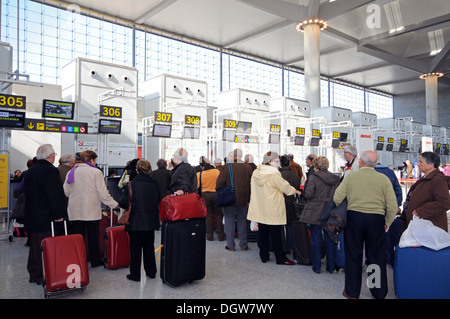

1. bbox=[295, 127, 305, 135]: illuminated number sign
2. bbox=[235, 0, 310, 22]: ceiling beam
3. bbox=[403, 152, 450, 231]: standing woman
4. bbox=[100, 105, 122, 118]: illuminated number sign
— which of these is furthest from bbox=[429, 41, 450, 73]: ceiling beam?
bbox=[403, 152, 450, 231]: standing woman

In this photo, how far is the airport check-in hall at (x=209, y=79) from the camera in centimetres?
850

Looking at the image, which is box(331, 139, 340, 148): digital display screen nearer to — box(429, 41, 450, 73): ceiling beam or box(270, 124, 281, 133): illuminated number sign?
box(270, 124, 281, 133): illuminated number sign

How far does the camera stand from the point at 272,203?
191 inches

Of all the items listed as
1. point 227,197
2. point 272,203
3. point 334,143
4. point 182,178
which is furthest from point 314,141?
point 182,178

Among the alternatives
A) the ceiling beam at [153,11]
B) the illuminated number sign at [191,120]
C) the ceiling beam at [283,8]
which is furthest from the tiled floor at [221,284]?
the ceiling beam at [153,11]

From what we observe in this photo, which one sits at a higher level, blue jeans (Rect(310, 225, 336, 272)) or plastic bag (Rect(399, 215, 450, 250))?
plastic bag (Rect(399, 215, 450, 250))

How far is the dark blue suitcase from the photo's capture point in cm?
340

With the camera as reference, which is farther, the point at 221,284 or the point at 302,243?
the point at 302,243

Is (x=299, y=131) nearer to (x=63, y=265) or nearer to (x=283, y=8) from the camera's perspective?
(x=283, y=8)

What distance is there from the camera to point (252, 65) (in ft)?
85.7

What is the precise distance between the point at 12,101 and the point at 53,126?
3.34 feet

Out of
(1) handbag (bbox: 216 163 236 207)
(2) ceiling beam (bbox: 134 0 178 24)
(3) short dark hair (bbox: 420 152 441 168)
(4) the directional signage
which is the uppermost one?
(2) ceiling beam (bbox: 134 0 178 24)

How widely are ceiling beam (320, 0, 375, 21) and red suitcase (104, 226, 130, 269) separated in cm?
1636

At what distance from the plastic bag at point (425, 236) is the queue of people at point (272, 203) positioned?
21 cm
